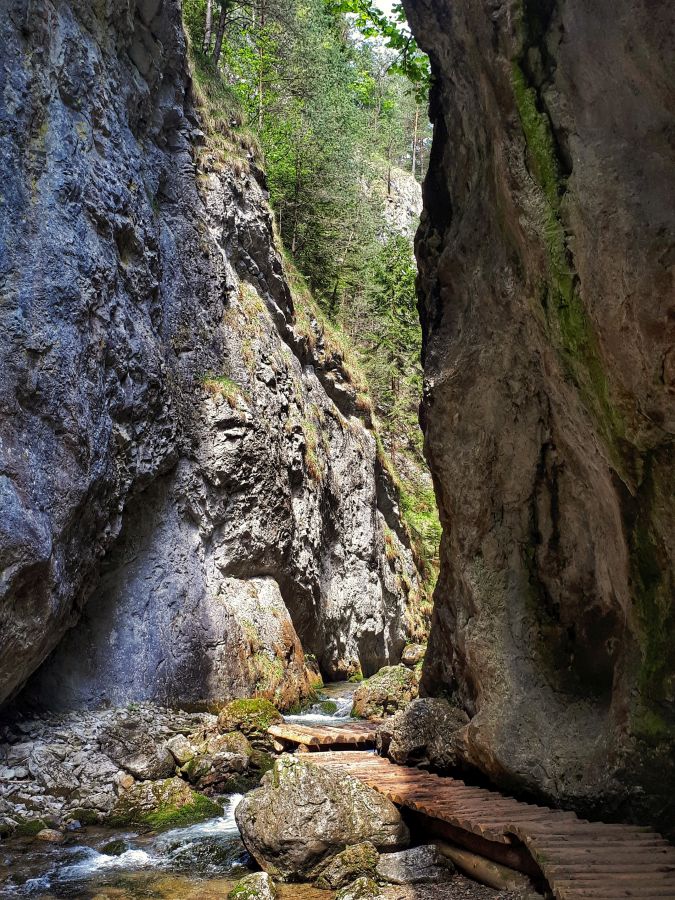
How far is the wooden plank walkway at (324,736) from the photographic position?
33.1 feet

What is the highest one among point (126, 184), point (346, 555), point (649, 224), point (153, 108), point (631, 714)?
point (153, 108)

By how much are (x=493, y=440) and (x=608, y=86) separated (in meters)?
4.04

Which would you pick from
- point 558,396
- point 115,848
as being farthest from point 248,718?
point 558,396

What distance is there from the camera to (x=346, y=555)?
20.4 metres

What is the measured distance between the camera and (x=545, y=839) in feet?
16.6

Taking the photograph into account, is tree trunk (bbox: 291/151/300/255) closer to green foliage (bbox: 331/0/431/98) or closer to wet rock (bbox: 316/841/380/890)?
green foliage (bbox: 331/0/431/98)

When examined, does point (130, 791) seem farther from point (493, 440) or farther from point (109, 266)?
point (109, 266)

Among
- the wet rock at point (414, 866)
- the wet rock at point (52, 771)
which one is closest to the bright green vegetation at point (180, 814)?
the wet rock at point (52, 771)

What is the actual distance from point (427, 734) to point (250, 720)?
142 inches

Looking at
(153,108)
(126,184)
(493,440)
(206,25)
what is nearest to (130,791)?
(493,440)

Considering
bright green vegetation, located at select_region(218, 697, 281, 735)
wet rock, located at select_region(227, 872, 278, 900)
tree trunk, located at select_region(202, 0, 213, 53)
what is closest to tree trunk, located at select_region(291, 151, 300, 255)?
tree trunk, located at select_region(202, 0, 213, 53)

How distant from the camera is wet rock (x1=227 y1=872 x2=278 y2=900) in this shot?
580 cm

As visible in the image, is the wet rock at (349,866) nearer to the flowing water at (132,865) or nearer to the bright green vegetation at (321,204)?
the flowing water at (132,865)

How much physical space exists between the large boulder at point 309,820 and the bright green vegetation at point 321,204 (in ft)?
39.2
